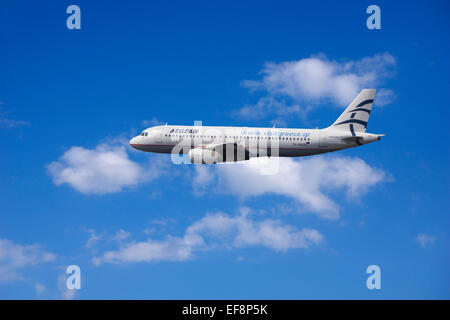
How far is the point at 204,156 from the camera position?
5072cm

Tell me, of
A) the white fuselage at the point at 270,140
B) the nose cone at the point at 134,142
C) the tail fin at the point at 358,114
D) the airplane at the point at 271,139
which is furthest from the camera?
the nose cone at the point at 134,142

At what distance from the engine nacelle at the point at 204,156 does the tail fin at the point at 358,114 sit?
639 inches

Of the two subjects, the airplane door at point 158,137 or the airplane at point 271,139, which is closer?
the airplane at point 271,139

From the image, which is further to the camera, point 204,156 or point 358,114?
point 358,114

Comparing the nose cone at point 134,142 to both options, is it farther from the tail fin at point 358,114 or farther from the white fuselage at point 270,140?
the tail fin at point 358,114

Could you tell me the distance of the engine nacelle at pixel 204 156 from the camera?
Result: 50581 millimetres

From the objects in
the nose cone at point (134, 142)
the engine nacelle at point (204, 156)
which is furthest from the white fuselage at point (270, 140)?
the nose cone at point (134, 142)

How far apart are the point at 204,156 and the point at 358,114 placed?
21.4m

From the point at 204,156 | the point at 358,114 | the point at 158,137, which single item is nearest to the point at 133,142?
the point at 158,137

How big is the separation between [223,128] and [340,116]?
16087 mm

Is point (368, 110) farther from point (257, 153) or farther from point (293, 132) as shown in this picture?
point (257, 153)

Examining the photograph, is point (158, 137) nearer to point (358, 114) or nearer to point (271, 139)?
point (271, 139)

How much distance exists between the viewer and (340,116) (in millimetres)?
54281

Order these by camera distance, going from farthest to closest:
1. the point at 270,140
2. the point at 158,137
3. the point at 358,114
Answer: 1. the point at 158,137
2. the point at 358,114
3. the point at 270,140
